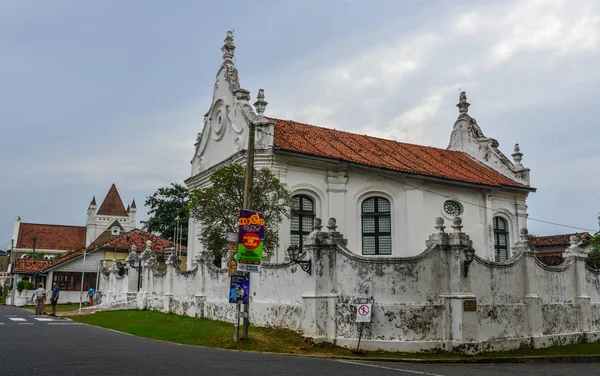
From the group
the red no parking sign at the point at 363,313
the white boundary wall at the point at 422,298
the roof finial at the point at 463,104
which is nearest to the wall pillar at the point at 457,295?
the white boundary wall at the point at 422,298

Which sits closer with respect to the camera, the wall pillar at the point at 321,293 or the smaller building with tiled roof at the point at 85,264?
the wall pillar at the point at 321,293

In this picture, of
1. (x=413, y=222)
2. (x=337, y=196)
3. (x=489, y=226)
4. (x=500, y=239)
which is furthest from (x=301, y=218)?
(x=500, y=239)

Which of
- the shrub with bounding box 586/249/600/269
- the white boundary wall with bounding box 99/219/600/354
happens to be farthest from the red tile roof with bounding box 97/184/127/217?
the white boundary wall with bounding box 99/219/600/354

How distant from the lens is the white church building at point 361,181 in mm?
27220

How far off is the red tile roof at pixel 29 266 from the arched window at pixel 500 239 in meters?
35.4

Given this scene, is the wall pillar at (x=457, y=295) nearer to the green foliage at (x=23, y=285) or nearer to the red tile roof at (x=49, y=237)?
the green foliage at (x=23, y=285)

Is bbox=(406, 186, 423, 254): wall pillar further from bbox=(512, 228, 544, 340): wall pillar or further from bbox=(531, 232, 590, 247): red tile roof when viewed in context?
bbox=(531, 232, 590, 247): red tile roof

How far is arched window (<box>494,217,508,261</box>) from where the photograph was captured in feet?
110

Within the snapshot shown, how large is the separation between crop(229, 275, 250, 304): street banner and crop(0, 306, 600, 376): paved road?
78.2 inches

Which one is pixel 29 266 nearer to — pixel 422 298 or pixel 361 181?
pixel 361 181

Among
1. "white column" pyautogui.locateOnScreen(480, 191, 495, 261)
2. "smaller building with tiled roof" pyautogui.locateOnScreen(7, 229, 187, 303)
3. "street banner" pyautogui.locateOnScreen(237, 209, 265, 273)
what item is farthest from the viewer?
"smaller building with tiled roof" pyautogui.locateOnScreen(7, 229, 187, 303)

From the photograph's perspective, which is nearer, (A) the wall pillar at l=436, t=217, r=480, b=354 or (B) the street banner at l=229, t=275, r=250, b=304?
(A) the wall pillar at l=436, t=217, r=480, b=354

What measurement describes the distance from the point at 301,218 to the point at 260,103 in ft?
19.0

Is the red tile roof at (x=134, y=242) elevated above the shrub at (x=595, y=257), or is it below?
above
